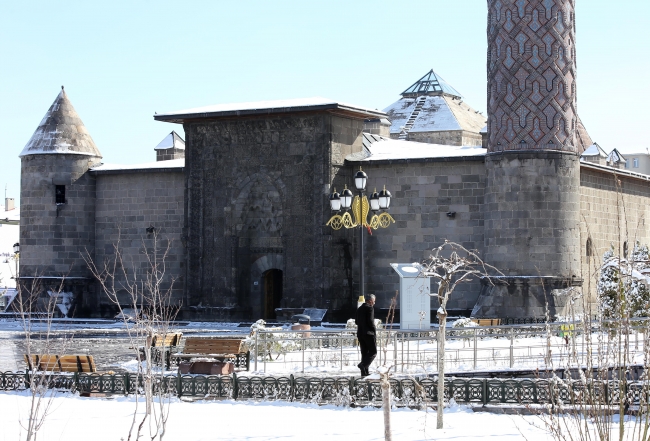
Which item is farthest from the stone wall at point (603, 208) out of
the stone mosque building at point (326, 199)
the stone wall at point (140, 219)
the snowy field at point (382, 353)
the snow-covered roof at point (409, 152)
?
the stone wall at point (140, 219)

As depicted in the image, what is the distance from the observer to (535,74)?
28969 millimetres

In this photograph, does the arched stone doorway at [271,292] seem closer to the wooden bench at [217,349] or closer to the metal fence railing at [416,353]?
the metal fence railing at [416,353]

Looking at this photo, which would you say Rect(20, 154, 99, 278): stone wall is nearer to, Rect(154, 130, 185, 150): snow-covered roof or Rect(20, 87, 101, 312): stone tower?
Rect(20, 87, 101, 312): stone tower

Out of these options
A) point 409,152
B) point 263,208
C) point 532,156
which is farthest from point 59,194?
point 532,156

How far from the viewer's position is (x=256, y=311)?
34.4 meters

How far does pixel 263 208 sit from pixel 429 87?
24.2 meters

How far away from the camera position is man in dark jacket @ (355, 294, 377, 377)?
1642 cm

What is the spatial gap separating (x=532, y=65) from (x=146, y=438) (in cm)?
1905

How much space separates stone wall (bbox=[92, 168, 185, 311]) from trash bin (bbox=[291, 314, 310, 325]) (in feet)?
16.3

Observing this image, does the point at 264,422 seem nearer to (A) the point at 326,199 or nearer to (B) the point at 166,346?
(B) the point at 166,346

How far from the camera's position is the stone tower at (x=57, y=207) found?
1433 inches

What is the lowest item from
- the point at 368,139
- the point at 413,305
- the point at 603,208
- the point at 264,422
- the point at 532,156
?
the point at 264,422

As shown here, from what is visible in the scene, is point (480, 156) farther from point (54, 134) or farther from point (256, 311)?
point (54, 134)

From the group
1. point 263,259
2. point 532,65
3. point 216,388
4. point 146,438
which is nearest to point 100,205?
point 263,259
